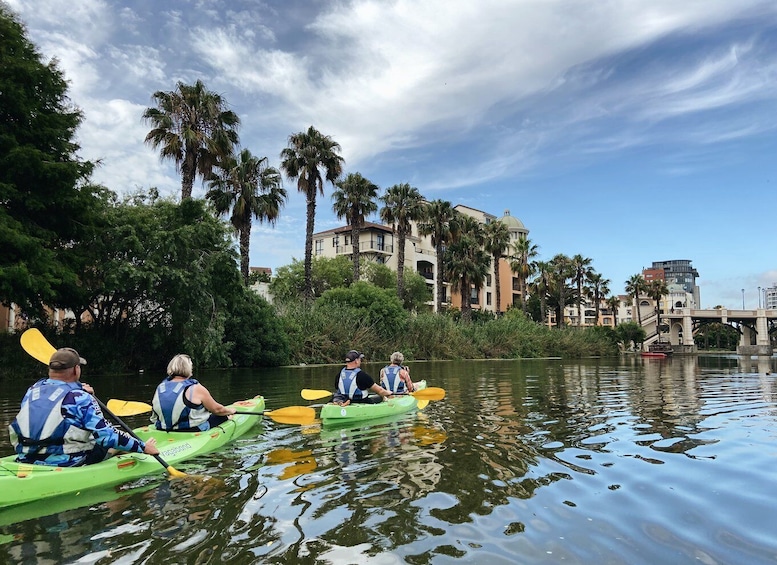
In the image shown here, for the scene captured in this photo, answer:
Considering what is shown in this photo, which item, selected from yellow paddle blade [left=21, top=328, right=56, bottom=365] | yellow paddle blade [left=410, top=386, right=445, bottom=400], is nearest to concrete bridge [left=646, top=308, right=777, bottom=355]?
yellow paddle blade [left=410, top=386, right=445, bottom=400]

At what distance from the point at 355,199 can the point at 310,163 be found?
292 inches

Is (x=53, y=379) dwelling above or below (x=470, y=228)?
below

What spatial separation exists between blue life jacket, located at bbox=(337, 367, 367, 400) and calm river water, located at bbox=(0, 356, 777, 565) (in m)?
0.99

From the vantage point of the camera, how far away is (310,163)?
3900cm

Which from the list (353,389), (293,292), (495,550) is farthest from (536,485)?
(293,292)

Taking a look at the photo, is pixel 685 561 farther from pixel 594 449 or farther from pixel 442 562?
pixel 594 449

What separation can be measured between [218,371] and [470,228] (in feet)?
121

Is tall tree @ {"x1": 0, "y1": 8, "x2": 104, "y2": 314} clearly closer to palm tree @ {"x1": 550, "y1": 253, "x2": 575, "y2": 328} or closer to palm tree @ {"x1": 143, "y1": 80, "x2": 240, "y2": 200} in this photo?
palm tree @ {"x1": 143, "y1": 80, "x2": 240, "y2": 200}

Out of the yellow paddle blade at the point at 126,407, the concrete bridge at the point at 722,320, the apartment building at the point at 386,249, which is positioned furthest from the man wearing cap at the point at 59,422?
the concrete bridge at the point at 722,320

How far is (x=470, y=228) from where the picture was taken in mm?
58500

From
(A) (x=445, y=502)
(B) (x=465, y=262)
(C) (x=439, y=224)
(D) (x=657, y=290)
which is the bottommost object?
(A) (x=445, y=502)

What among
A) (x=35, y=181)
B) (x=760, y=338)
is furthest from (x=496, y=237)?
(x=760, y=338)

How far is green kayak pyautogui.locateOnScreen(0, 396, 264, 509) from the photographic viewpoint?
5855 millimetres

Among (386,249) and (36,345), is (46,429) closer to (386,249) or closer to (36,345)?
(36,345)
